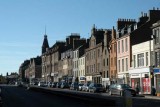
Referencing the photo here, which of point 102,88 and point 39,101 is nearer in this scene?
point 39,101

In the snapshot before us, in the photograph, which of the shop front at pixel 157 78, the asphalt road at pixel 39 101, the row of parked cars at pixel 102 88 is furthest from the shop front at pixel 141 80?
the asphalt road at pixel 39 101

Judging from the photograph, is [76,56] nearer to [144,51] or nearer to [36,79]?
[144,51]

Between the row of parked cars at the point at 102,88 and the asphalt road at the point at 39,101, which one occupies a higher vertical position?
the row of parked cars at the point at 102,88

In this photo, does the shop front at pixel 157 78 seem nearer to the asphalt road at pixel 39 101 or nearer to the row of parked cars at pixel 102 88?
the row of parked cars at pixel 102 88

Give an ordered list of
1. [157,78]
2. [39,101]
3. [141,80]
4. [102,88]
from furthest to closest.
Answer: [102,88] < [141,80] < [157,78] < [39,101]

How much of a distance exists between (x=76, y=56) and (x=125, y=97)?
316 ft

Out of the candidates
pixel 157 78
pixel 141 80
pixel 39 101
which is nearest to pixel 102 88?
pixel 141 80

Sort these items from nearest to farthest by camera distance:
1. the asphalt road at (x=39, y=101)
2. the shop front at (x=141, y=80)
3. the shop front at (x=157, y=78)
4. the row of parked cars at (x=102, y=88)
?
the asphalt road at (x=39, y=101)
the row of parked cars at (x=102, y=88)
the shop front at (x=157, y=78)
the shop front at (x=141, y=80)

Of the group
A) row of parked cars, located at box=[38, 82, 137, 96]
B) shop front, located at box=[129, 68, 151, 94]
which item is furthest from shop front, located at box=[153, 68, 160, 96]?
row of parked cars, located at box=[38, 82, 137, 96]

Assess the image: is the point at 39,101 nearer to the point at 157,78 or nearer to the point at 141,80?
the point at 157,78

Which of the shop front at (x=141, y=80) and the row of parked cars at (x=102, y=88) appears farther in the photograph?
the shop front at (x=141, y=80)

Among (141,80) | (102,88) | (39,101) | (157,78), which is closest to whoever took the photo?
(39,101)

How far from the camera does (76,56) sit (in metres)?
116

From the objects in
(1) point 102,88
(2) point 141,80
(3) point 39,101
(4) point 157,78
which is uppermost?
(4) point 157,78
